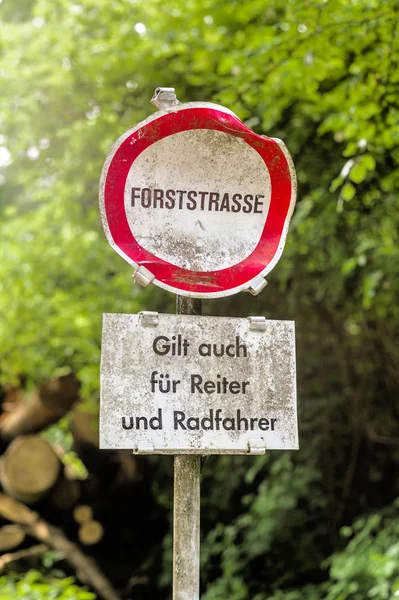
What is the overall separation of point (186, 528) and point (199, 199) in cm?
75

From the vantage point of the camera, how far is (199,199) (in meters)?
1.65

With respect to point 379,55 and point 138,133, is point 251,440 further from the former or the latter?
point 379,55

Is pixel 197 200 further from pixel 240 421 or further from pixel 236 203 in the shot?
pixel 240 421

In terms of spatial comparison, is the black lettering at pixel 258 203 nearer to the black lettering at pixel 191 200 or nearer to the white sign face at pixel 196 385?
the black lettering at pixel 191 200

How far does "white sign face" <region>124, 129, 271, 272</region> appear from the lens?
1.62 m

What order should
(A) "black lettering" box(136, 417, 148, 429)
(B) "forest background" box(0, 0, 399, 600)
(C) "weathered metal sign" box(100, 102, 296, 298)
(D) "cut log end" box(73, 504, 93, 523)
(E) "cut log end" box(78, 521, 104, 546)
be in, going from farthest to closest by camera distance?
(D) "cut log end" box(73, 504, 93, 523), (E) "cut log end" box(78, 521, 104, 546), (B) "forest background" box(0, 0, 399, 600), (C) "weathered metal sign" box(100, 102, 296, 298), (A) "black lettering" box(136, 417, 148, 429)

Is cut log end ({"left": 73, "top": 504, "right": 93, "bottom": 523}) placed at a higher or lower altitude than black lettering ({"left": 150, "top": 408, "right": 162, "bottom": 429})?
higher

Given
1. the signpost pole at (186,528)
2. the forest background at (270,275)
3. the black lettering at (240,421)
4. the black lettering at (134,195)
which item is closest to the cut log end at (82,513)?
the forest background at (270,275)

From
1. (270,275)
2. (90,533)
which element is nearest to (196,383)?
(270,275)

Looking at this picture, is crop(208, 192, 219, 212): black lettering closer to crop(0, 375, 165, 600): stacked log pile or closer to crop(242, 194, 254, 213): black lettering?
crop(242, 194, 254, 213): black lettering

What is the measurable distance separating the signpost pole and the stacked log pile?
3.62m

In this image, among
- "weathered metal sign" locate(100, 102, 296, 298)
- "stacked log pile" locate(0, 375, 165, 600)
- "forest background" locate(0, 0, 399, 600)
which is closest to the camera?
"weathered metal sign" locate(100, 102, 296, 298)

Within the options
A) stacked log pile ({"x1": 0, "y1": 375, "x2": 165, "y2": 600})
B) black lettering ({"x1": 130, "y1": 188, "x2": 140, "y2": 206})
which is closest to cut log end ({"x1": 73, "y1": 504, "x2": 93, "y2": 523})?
stacked log pile ({"x1": 0, "y1": 375, "x2": 165, "y2": 600})

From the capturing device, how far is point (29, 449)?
5.15 metres
